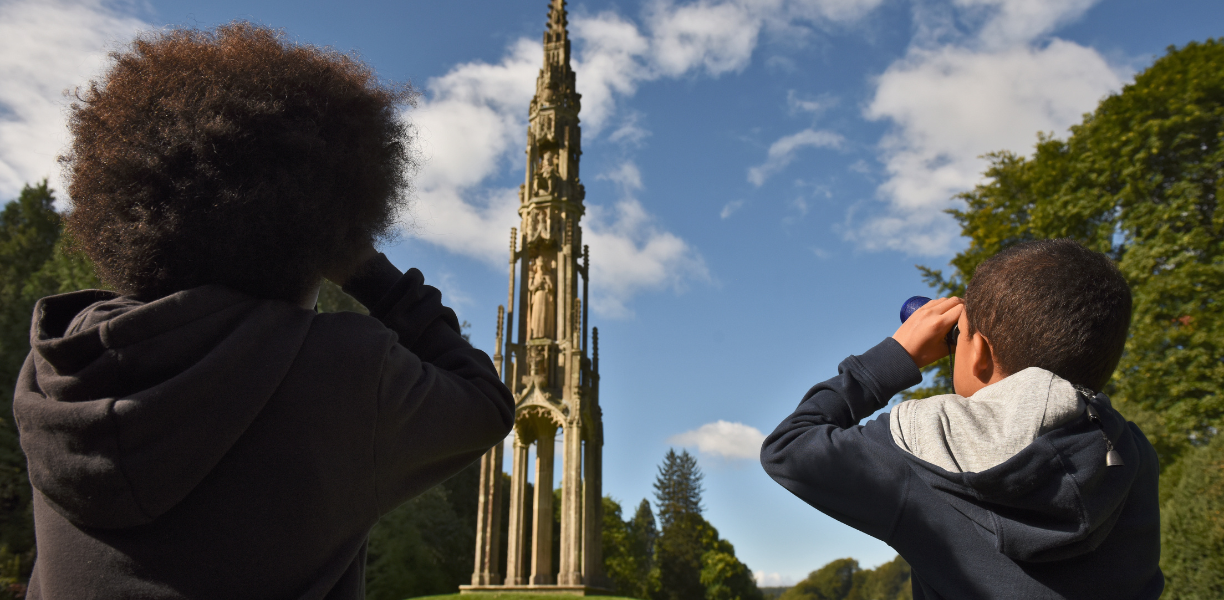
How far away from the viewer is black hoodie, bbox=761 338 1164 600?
4.78ft

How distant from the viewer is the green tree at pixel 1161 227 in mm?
15680

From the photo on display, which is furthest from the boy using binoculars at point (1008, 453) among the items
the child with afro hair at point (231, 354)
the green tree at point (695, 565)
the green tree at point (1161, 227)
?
the green tree at point (695, 565)

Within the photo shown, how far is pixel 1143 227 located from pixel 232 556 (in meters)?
20.9

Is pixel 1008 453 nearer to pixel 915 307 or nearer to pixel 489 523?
pixel 915 307

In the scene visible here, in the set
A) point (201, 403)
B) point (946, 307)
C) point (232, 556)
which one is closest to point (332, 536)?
point (232, 556)

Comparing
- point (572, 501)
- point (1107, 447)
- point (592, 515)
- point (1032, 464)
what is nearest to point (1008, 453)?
point (1032, 464)

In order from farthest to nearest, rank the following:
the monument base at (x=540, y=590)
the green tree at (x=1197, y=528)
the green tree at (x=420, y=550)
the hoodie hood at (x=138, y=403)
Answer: the green tree at (x=420, y=550), the monument base at (x=540, y=590), the green tree at (x=1197, y=528), the hoodie hood at (x=138, y=403)

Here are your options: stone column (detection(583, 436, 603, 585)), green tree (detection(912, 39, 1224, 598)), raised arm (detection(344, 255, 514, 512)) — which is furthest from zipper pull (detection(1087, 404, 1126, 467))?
stone column (detection(583, 436, 603, 585))

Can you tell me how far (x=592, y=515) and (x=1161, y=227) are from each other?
14.1m

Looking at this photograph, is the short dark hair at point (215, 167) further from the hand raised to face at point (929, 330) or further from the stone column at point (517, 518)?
the stone column at point (517, 518)

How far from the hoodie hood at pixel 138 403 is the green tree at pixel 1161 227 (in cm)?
1522

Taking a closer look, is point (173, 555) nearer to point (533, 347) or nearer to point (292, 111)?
→ point (292, 111)

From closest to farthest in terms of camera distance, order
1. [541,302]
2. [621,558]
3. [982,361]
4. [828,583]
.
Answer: [982,361], [541,302], [621,558], [828,583]

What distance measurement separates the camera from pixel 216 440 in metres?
1.30
